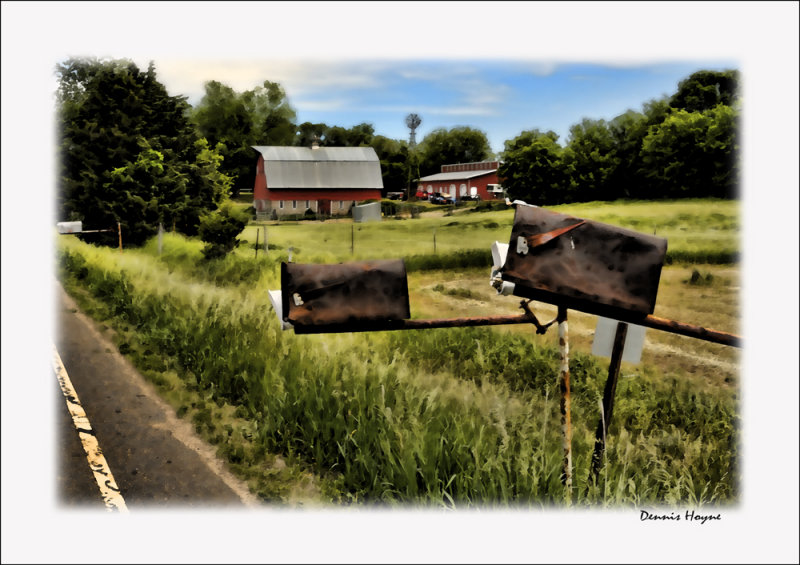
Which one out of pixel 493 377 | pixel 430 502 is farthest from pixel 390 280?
pixel 493 377

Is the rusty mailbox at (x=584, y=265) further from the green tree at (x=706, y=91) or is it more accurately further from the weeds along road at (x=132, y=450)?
the green tree at (x=706, y=91)

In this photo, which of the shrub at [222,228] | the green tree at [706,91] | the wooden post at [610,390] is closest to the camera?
the wooden post at [610,390]

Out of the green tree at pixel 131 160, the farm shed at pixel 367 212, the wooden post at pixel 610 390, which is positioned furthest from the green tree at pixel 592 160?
the wooden post at pixel 610 390

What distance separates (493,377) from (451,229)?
11.3 feet

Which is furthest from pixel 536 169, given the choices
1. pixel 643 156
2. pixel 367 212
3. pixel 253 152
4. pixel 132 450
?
pixel 132 450

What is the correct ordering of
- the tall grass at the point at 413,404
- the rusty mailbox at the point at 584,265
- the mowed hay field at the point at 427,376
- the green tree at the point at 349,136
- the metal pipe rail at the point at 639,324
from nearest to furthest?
the rusty mailbox at the point at 584,265, the metal pipe rail at the point at 639,324, the tall grass at the point at 413,404, the mowed hay field at the point at 427,376, the green tree at the point at 349,136

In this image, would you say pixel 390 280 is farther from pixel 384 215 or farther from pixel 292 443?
pixel 384 215

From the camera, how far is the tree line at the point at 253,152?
957 cm

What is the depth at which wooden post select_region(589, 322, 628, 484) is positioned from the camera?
3377 mm

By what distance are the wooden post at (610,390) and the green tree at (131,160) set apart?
8.48 meters

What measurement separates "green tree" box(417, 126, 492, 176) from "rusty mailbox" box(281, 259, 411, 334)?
23.0 ft

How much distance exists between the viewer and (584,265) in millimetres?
2754

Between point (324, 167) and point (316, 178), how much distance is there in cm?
37

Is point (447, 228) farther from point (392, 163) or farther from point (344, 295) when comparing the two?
point (344, 295)
